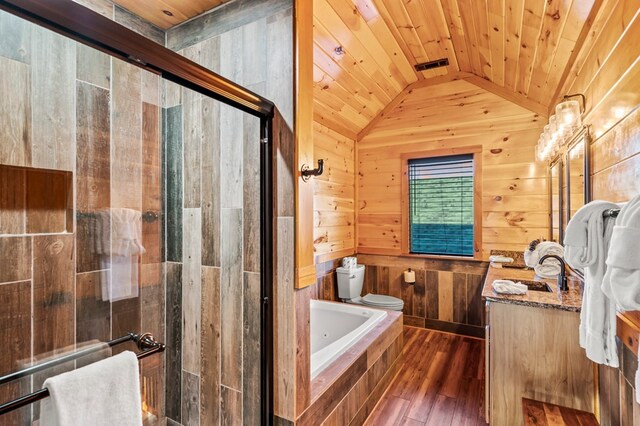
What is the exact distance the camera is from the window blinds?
3.59 metres

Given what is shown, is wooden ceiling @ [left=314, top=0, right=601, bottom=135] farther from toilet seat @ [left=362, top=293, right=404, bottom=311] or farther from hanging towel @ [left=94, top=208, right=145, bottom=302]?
toilet seat @ [left=362, top=293, right=404, bottom=311]

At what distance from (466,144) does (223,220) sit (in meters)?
2.94

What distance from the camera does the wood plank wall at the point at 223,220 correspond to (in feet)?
4.80

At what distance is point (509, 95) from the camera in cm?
324

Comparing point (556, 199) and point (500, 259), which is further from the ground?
point (556, 199)

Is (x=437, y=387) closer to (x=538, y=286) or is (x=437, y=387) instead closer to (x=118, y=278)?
(x=538, y=286)

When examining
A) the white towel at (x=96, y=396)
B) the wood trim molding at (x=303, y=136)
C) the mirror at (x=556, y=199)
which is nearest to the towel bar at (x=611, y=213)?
the wood trim molding at (x=303, y=136)

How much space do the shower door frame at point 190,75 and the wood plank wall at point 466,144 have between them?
270 cm

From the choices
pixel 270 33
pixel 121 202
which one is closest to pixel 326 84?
pixel 270 33

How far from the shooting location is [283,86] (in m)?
1.45

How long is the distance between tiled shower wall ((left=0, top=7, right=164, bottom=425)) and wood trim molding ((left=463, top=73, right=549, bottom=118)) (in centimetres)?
318

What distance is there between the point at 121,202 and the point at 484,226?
10.9 feet

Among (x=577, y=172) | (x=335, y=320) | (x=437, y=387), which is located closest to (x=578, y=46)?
(x=577, y=172)

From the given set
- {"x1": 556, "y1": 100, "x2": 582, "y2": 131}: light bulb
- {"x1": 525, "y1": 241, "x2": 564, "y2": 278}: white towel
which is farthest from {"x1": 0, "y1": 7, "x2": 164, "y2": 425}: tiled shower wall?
{"x1": 525, "y1": 241, "x2": 564, "y2": 278}: white towel
